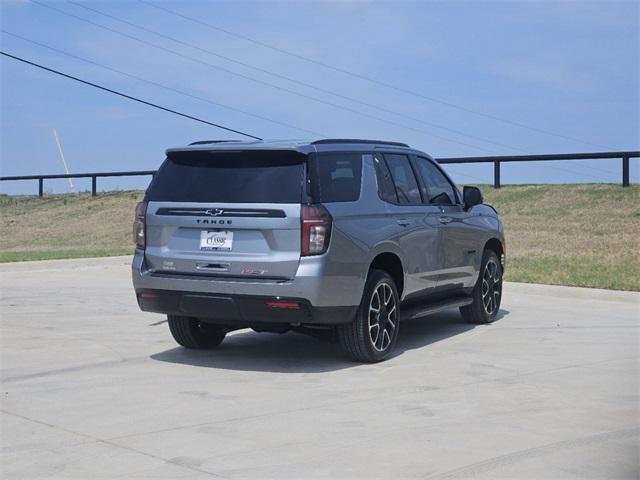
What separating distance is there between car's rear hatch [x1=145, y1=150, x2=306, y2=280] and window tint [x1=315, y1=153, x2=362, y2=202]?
22 centimetres

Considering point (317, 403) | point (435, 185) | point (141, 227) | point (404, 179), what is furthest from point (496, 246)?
point (317, 403)

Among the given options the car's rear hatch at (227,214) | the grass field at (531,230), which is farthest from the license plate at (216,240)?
the grass field at (531,230)

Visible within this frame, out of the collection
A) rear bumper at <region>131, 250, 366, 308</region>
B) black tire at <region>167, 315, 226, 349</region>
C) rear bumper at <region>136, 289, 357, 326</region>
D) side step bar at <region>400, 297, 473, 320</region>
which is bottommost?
black tire at <region>167, 315, 226, 349</region>

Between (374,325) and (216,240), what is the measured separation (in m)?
1.61

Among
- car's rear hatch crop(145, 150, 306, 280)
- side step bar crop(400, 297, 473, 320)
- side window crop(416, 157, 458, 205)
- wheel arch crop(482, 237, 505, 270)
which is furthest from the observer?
wheel arch crop(482, 237, 505, 270)

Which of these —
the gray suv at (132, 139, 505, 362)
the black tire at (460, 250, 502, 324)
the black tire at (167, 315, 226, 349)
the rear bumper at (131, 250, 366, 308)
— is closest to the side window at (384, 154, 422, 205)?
the gray suv at (132, 139, 505, 362)

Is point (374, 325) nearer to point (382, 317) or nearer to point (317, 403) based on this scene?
point (382, 317)

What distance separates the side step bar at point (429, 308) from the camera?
33.9 feet

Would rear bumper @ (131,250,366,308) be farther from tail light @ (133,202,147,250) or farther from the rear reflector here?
tail light @ (133,202,147,250)

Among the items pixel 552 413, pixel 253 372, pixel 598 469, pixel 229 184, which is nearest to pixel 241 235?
pixel 229 184

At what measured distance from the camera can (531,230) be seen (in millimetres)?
24375

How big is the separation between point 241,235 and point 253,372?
1158mm

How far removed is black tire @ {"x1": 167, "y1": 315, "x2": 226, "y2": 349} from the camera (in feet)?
33.0

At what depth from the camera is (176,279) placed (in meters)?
9.22
